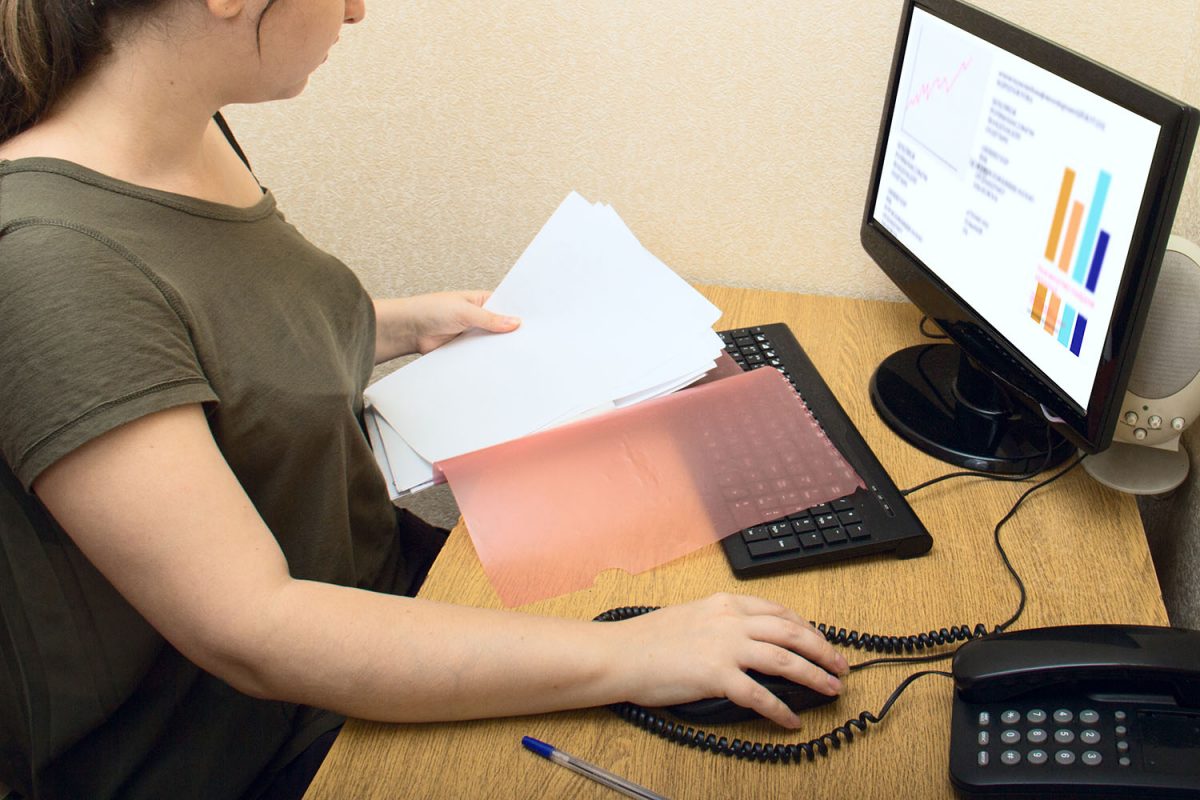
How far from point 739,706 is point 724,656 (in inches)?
1.3

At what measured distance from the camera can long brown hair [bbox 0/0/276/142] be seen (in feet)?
2.17

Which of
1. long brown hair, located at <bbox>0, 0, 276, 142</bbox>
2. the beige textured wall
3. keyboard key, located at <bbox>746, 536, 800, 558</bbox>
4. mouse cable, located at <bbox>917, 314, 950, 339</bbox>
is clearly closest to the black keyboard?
keyboard key, located at <bbox>746, 536, 800, 558</bbox>

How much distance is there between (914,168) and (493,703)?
0.68 m

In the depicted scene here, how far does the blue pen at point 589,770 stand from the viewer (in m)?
0.60

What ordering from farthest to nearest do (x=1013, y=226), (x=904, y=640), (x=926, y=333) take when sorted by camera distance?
1. (x=926, y=333)
2. (x=1013, y=226)
3. (x=904, y=640)

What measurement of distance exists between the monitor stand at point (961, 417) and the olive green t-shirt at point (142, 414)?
21.4 inches

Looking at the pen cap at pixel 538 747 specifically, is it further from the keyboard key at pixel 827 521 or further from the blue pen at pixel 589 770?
the keyboard key at pixel 827 521

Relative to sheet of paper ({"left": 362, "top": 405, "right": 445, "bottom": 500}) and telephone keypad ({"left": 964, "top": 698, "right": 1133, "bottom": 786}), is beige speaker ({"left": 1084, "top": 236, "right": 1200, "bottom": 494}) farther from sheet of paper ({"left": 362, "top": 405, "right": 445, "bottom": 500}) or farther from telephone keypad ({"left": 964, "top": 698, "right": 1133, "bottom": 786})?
sheet of paper ({"left": 362, "top": 405, "right": 445, "bottom": 500})

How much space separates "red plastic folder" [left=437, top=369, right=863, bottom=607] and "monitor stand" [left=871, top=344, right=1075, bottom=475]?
0.12 m

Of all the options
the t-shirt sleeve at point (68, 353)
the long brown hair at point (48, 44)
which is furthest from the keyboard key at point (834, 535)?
the long brown hair at point (48, 44)

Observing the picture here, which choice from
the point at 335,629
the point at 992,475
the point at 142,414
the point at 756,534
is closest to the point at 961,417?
the point at 992,475

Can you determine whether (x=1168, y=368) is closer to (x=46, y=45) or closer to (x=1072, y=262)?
(x=1072, y=262)

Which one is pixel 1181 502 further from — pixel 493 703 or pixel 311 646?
pixel 311 646

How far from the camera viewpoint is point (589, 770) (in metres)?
0.61
